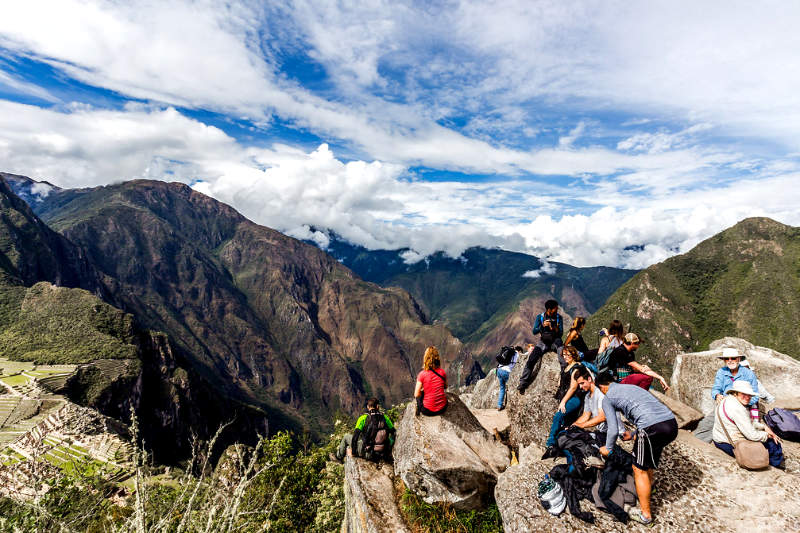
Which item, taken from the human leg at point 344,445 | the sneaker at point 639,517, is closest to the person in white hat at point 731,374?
the sneaker at point 639,517

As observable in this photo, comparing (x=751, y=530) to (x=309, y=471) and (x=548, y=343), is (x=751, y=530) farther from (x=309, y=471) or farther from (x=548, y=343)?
(x=309, y=471)

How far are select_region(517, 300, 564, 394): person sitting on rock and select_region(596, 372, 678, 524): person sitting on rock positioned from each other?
619cm

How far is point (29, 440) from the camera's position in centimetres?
5991

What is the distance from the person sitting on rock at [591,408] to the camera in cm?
1095

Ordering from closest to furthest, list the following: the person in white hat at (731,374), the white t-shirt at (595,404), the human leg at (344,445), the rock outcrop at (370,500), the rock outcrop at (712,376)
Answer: the white t-shirt at (595,404) → the rock outcrop at (370,500) → the person in white hat at (731,374) → the human leg at (344,445) → the rock outcrop at (712,376)

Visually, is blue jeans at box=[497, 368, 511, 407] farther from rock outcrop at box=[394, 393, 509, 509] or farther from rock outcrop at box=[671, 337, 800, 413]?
rock outcrop at box=[671, 337, 800, 413]

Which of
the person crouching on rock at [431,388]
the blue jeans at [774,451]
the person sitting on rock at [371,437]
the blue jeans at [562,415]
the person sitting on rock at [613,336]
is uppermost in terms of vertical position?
the person sitting on rock at [613,336]

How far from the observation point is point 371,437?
14.4 m

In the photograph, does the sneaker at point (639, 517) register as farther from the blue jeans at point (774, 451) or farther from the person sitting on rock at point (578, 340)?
the person sitting on rock at point (578, 340)

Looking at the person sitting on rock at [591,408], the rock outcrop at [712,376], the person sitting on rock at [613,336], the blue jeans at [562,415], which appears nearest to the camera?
the person sitting on rock at [591,408]

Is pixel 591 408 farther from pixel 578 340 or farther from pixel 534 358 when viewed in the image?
pixel 578 340

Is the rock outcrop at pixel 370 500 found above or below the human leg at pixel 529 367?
below

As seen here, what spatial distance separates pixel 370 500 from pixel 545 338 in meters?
10.5

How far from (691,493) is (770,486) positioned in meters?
2.17
